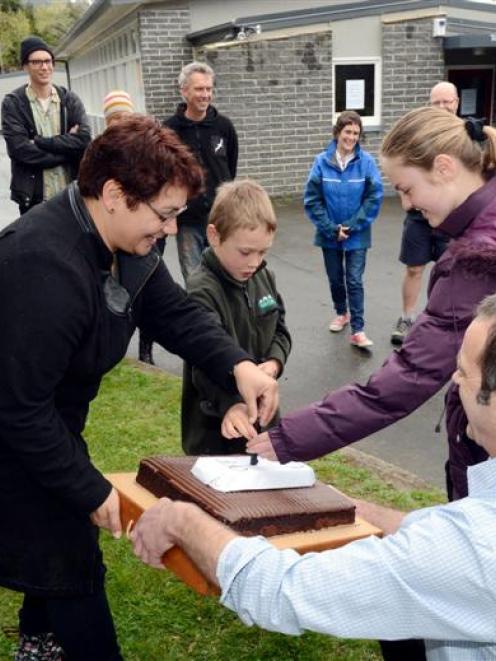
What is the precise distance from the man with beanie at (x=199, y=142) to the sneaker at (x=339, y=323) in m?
1.39

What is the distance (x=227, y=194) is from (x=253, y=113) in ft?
36.4

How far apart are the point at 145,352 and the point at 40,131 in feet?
6.32

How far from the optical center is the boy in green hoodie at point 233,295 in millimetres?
3031

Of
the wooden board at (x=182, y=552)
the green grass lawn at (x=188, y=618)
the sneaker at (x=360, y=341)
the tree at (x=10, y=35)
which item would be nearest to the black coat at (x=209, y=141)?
the sneaker at (x=360, y=341)

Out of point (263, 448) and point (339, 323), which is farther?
point (339, 323)

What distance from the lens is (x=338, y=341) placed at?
22.0ft

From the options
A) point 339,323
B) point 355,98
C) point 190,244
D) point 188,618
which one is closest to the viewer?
point 188,618

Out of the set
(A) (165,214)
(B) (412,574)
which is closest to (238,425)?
(A) (165,214)

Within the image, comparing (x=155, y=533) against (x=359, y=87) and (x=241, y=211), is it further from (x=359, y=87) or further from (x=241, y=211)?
(x=359, y=87)

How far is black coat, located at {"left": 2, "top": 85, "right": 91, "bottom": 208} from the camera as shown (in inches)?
233

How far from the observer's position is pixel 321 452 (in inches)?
97.0

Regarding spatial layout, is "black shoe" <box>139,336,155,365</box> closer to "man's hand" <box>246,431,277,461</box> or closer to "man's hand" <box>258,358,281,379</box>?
"man's hand" <box>258,358,281,379</box>

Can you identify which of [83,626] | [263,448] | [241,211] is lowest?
[83,626]

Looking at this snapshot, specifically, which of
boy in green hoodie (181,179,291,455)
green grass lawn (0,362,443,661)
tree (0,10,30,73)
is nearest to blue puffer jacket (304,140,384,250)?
green grass lawn (0,362,443,661)
